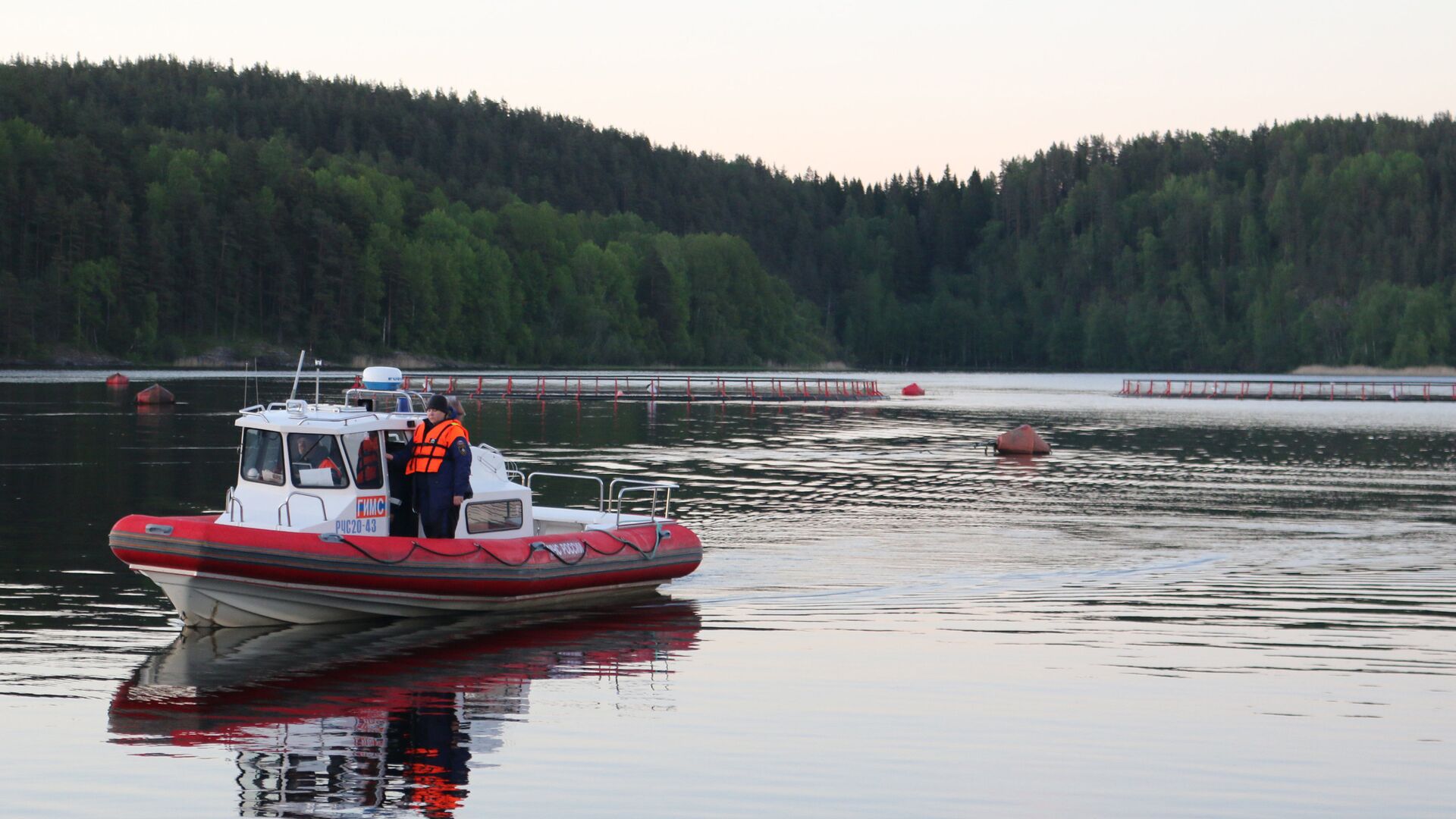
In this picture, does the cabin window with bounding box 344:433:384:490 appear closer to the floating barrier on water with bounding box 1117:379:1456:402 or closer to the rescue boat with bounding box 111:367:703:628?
the rescue boat with bounding box 111:367:703:628

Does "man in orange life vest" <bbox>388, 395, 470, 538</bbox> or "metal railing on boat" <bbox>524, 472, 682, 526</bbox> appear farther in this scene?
"metal railing on boat" <bbox>524, 472, 682, 526</bbox>

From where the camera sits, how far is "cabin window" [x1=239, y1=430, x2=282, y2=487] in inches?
817

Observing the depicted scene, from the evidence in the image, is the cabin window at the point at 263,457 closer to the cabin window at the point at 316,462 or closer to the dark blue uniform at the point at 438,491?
the cabin window at the point at 316,462

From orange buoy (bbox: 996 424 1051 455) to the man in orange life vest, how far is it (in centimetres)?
3654

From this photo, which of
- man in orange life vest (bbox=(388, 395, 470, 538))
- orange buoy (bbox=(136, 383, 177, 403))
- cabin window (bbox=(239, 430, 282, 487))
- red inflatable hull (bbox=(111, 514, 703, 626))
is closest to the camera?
red inflatable hull (bbox=(111, 514, 703, 626))

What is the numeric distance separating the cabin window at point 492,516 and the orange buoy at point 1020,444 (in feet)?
116

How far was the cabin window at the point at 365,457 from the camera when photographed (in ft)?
68.1

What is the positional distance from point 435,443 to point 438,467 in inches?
13.6

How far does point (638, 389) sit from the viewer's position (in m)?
126

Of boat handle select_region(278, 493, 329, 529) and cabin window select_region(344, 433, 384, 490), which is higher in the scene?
cabin window select_region(344, 433, 384, 490)

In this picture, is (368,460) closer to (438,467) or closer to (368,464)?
(368,464)

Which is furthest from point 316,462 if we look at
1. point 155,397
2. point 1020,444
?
point 155,397

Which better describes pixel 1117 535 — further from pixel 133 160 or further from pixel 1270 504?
pixel 133 160

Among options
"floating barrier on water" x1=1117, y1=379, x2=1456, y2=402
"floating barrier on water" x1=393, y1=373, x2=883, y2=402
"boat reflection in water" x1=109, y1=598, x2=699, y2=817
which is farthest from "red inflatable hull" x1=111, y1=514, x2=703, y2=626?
"floating barrier on water" x1=1117, y1=379, x2=1456, y2=402
